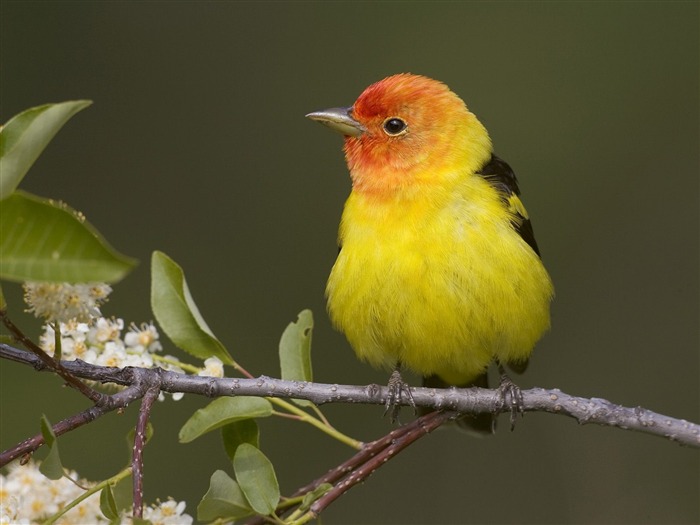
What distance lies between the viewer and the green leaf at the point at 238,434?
2.93 m

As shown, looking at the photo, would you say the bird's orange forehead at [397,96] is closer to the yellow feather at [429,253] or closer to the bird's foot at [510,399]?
the yellow feather at [429,253]

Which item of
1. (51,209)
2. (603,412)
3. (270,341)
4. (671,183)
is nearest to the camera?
(51,209)

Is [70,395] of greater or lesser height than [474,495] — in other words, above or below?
above

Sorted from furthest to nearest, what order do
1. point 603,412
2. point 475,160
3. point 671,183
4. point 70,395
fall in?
point 671,183, point 70,395, point 475,160, point 603,412

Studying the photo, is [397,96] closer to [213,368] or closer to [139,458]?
[213,368]

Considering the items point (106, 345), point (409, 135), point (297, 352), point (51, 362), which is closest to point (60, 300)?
point (51, 362)

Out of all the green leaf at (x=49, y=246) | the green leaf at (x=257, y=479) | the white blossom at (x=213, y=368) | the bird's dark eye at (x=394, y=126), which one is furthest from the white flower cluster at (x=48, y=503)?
the bird's dark eye at (x=394, y=126)

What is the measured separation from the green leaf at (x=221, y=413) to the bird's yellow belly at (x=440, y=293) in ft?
3.00

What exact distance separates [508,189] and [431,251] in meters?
0.61

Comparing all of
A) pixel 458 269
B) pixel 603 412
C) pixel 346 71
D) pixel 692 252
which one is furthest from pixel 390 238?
pixel 346 71

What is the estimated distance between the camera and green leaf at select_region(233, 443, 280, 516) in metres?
2.59

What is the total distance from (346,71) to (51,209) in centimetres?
756

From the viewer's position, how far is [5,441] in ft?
22.4

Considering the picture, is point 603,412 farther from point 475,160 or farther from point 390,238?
point 475,160
